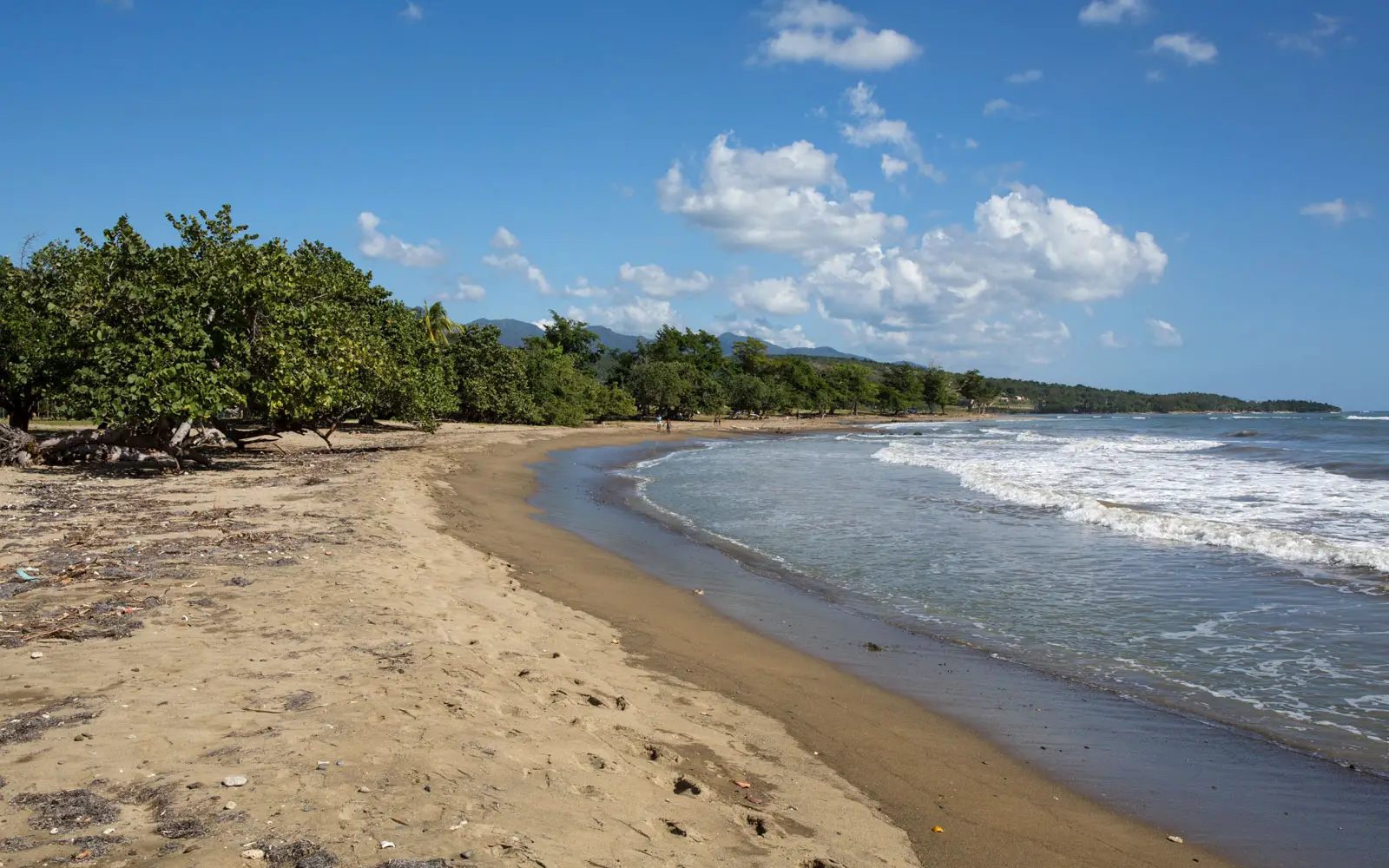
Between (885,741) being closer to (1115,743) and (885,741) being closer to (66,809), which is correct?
(1115,743)

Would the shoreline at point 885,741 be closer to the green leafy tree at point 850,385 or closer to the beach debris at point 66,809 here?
the beach debris at point 66,809

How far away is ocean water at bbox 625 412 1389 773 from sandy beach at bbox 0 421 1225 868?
2696 mm

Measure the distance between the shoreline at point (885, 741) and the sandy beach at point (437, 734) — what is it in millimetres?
27

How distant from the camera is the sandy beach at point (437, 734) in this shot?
3.61m

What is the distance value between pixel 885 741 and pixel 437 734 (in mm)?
3287

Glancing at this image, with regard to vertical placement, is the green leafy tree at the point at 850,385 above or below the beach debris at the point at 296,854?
above

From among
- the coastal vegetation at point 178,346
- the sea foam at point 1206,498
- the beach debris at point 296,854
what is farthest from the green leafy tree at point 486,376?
the beach debris at point 296,854

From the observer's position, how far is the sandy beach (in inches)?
142

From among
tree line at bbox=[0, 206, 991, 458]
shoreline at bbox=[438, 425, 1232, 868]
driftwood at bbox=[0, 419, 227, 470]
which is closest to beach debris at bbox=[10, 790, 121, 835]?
shoreline at bbox=[438, 425, 1232, 868]

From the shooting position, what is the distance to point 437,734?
4703 millimetres

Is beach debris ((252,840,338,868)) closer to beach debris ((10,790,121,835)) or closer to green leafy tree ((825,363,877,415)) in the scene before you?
beach debris ((10,790,121,835))

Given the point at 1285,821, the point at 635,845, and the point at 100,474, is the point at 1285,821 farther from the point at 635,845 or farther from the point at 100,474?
the point at 100,474

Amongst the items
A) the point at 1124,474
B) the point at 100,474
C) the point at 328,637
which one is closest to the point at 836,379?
the point at 1124,474

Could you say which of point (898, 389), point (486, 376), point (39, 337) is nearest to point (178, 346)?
point (39, 337)
